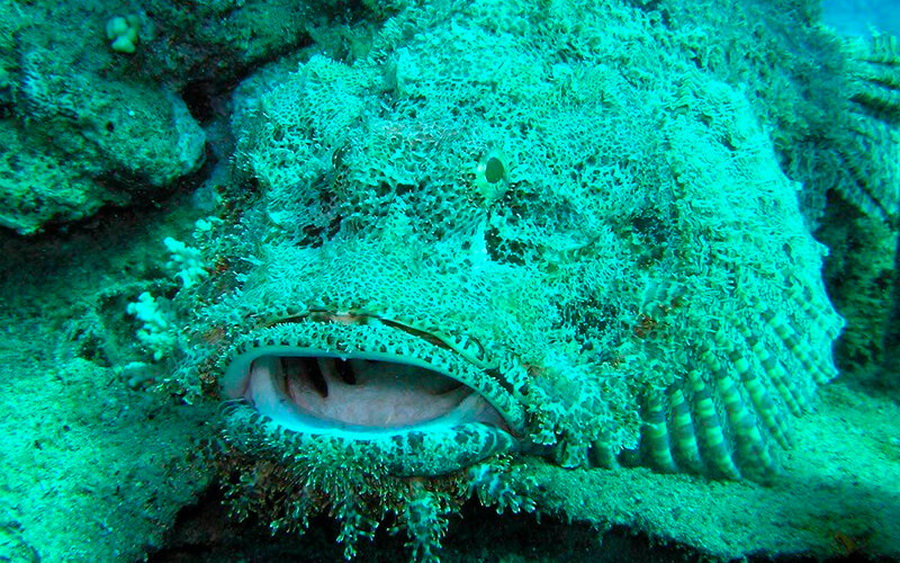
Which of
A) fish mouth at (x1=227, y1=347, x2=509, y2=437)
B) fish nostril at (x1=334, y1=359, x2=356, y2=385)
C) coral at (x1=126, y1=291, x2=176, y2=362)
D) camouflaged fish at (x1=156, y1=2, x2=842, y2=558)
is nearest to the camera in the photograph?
camouflaged fish at (x1=156, y1=2, x2=842, y2=558)

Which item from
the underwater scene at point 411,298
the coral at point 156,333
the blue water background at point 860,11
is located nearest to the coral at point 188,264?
the underwater scene at point 411,298

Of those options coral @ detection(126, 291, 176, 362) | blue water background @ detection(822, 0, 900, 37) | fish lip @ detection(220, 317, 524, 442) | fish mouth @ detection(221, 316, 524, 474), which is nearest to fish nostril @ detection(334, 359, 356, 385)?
A: fish mouth @ detection(221, 316, 524, 474)

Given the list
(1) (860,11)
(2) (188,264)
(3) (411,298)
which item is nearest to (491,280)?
(3) (411,298)

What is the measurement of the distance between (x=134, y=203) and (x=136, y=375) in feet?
3.93

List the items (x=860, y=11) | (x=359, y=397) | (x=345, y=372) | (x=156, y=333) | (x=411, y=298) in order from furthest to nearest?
1. (x=860, y=11)
2. (x=156, y=333)
3. (x=345, y=372)
4. (x=359, y=397)
5. (x=411, y=298)

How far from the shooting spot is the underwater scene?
2.33 metres

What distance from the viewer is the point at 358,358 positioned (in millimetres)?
2246

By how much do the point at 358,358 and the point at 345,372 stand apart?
1.56 ft

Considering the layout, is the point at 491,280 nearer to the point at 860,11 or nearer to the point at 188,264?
the point at 188,264

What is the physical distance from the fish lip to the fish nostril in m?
0.25

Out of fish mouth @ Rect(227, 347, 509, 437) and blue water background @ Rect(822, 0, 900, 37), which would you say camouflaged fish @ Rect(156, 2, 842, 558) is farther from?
blue water background @ Rect(822, 0, 900, 37)

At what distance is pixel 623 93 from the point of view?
3297 mm

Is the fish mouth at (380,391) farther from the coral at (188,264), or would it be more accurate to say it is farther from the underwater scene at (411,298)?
the coral at (188,264)

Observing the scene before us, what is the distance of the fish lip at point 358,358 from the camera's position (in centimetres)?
213
